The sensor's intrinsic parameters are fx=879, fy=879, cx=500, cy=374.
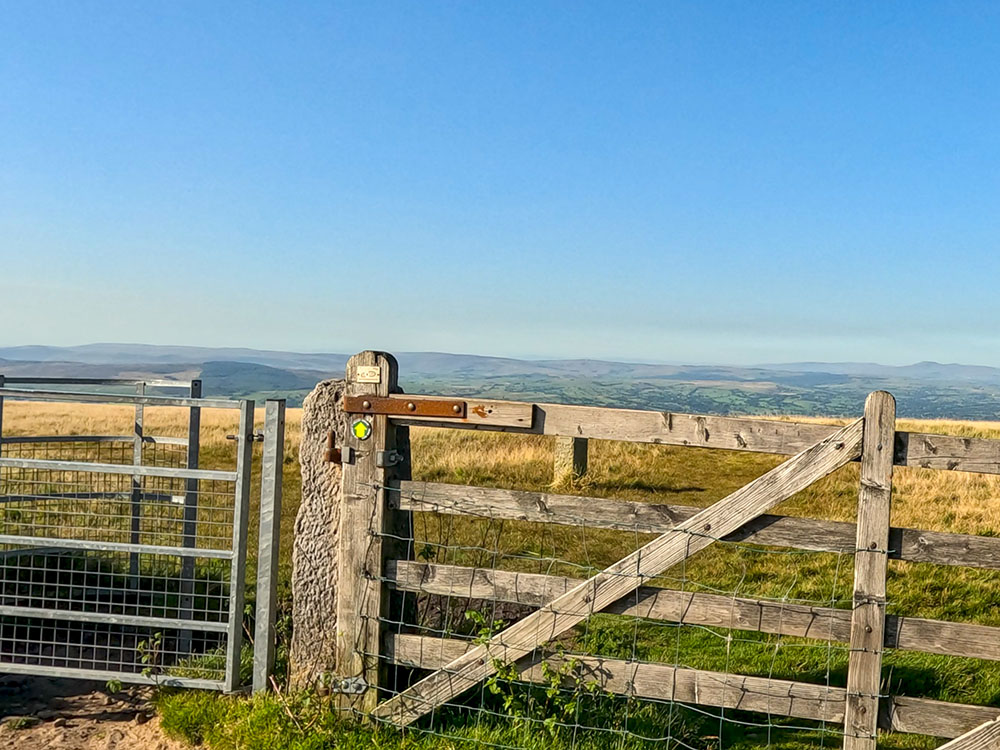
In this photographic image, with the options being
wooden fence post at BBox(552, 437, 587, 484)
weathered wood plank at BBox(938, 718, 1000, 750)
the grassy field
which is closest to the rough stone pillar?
the grassy field

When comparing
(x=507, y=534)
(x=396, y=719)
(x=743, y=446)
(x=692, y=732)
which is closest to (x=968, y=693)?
(x=692, y=732)

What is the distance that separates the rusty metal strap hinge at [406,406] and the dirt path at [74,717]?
8.77ft

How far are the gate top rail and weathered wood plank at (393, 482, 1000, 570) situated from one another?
156 centimetres

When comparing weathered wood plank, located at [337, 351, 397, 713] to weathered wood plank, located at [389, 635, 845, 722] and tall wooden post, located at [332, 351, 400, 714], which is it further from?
weathered wood plank, located at [389, 635, 845, 722]

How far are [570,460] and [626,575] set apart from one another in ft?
42.4

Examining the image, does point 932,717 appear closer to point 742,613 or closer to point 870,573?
point 870,573

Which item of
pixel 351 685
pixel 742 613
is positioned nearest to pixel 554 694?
pixel 742 613

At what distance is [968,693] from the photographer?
752 cm

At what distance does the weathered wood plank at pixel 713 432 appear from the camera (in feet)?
16.4

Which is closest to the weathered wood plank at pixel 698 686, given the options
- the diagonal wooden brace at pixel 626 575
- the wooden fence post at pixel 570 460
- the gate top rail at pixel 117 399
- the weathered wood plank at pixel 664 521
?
the diagonal wooden brace at pixel 626 575

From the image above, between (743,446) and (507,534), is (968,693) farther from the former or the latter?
(507,534)

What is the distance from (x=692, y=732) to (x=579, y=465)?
40.3 feet

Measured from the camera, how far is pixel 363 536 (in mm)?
5879

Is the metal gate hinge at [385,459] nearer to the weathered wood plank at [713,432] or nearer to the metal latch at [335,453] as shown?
the metal latch at [335,453]
